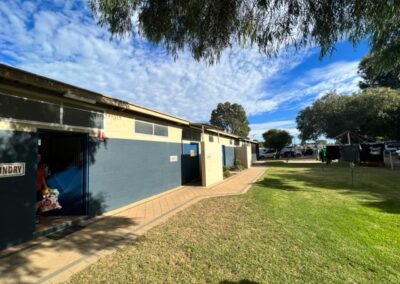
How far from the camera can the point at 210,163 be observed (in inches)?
487

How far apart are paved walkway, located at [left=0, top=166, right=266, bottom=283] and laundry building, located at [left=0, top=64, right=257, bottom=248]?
0.42 metres

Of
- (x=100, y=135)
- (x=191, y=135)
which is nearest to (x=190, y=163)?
(x=191, y=135)

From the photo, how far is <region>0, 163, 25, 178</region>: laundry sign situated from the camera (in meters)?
4.43

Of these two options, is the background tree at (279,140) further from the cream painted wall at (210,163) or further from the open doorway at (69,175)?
the open doorway at (69,175)

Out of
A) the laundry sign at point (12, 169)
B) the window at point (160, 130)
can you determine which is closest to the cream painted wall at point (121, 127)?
the window at point (160, 130)

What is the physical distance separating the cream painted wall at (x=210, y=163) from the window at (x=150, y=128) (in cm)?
220

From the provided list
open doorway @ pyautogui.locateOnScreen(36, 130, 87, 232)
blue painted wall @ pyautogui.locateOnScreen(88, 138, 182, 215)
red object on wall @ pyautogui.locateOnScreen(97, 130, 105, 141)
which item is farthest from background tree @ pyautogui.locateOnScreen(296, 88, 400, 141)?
open doorway @ pyautogui.locateOnScreen(36, 130, 87, 232)

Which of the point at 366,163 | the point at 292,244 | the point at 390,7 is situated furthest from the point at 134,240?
the point at 366,163

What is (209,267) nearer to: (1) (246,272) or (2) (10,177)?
(1) (246,272)

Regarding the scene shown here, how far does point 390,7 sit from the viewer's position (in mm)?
3307

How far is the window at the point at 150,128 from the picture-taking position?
8609 millimetres

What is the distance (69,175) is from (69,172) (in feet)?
0.25

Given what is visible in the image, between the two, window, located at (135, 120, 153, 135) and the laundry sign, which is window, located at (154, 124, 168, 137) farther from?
the laundry sign

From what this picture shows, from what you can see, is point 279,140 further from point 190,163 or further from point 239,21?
point 239,21
